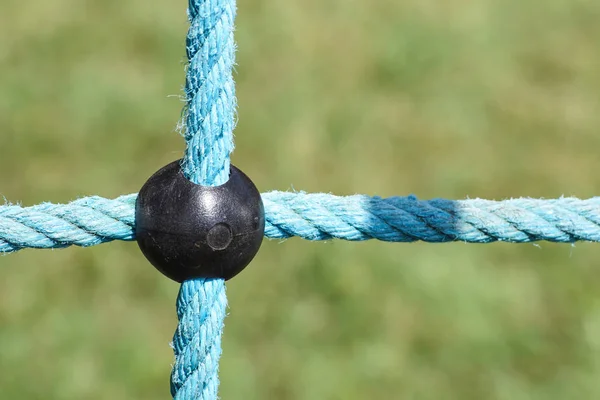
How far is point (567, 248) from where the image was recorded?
2.04 m

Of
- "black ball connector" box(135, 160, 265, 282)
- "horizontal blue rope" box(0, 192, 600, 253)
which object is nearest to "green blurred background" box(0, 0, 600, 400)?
"horizontal blue rope" box(0, 192, 600, 253)

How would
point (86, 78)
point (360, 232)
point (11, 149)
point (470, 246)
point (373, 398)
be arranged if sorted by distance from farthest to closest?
point (86, 78)
point (11, 149)
point (470, 246)
point (373, 398)
point (360, 232)

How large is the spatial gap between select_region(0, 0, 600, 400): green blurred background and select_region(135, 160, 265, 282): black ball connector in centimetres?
99

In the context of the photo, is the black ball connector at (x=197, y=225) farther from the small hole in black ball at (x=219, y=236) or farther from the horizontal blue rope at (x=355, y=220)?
the horizontal blue rope at (x=355, y=220)

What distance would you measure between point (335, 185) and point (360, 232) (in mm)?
1184

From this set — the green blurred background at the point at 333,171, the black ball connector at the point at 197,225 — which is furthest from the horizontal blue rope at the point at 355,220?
the green blurred background at the point at 333,171

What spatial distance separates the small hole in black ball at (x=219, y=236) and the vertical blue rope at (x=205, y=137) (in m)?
0.05

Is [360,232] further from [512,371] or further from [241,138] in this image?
[241,138]

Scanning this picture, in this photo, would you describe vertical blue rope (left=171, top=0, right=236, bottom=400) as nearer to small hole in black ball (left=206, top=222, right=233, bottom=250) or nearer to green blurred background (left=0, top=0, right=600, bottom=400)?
small hole in black ball (left=206, top=222, right=233, bottom=250)

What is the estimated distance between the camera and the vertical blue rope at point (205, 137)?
2.62 feet

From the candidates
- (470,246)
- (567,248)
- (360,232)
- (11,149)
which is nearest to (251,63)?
(11,149)

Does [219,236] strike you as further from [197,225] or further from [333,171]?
[333,171]

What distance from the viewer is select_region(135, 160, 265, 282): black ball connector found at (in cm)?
77

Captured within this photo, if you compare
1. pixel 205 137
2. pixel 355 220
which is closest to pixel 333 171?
pixel 355 220
